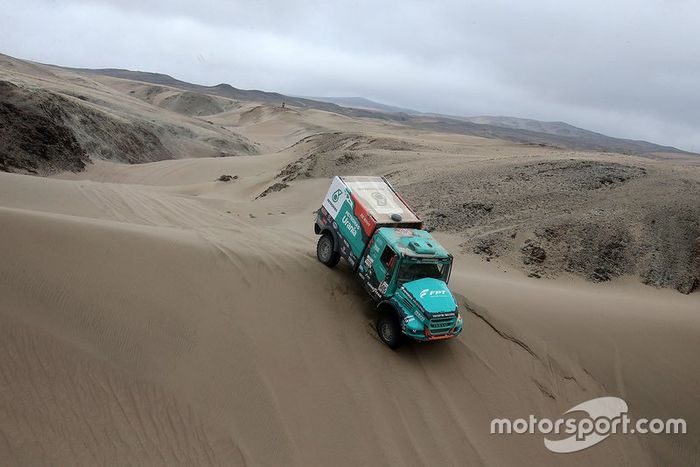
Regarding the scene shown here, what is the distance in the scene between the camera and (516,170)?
15461 mm

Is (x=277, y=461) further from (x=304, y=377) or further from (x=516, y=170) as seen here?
(x=516, y=170)

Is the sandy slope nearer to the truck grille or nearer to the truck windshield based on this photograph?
the truck grille

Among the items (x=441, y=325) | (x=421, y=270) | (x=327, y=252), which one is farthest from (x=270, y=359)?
(x=327, y=252)

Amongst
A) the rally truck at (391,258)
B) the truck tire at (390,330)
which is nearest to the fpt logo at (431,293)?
the rally truck at (391,258)

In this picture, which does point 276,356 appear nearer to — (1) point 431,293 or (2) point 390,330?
(2) point 390,330

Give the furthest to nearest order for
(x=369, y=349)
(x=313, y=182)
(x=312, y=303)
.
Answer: (x=313, y=182) < (x=312, y=303) < (x=369, y=349)

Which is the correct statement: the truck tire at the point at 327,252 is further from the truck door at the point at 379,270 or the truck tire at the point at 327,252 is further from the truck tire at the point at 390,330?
the truck tire at the point at 390,330

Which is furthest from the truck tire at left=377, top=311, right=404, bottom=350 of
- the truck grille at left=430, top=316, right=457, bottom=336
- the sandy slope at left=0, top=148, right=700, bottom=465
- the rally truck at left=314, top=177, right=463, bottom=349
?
the truck grille at left=430, top=316, right=457, bottom=336

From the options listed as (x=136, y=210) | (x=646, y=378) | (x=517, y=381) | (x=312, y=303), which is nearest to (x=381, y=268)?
(x=312, y=303)

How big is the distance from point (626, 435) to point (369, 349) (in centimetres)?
432

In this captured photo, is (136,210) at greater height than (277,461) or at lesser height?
greater

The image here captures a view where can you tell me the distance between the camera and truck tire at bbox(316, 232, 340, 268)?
332 inches

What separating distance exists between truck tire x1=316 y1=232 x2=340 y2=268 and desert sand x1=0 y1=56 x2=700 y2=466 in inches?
8.6

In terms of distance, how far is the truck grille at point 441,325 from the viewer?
652 centimetres
